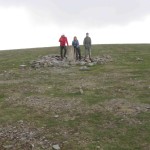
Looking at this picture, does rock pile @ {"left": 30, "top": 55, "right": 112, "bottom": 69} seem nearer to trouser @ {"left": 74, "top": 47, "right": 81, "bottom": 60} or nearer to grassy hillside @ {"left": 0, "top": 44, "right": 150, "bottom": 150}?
trouser @ {"left": 74, "top": 47, "right": 81, "bottom": 60}

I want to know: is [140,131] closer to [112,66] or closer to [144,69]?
[144,69]

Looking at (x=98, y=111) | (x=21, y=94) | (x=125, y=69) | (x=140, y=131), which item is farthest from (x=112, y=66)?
(x=140, y=131)

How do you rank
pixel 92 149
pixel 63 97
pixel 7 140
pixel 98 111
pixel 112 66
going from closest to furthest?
pixel 92 149, pixel 7 140, pixel 98 111, pixel 63 97, pixel 112 66

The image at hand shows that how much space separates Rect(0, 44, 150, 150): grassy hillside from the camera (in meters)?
18.3

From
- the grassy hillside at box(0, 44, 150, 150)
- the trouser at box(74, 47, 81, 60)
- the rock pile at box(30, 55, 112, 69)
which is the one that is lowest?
the grassy hillside at box(0, 44, 150, 150)

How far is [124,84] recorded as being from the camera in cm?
3084

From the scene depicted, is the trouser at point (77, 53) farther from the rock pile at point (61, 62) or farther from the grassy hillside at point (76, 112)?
the grassy hillside at point (76, 112)

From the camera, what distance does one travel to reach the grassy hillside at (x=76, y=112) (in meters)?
18.3

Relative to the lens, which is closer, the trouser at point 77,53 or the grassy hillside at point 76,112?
the grassy hillside at point 76,112

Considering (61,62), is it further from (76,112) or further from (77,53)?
(76,112)

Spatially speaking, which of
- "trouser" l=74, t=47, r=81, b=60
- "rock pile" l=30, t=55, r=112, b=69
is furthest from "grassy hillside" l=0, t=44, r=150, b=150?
"trouser" l=74, t=47, r=81, b=60

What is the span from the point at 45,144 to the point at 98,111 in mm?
5448

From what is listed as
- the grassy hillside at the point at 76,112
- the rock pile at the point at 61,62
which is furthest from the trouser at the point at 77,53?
the grassy hillside at the point at 76,112

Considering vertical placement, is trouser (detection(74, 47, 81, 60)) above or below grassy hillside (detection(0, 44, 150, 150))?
above
